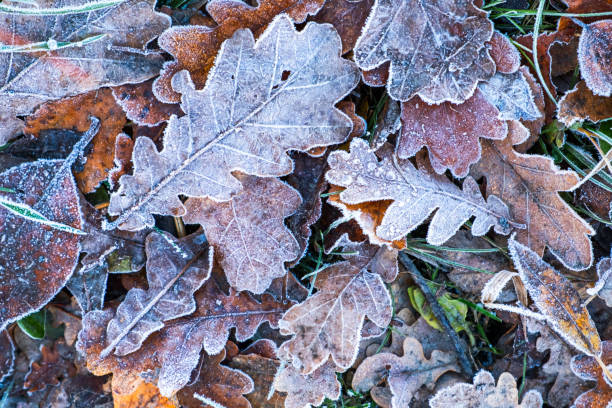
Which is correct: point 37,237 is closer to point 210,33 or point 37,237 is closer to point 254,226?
point 254,226

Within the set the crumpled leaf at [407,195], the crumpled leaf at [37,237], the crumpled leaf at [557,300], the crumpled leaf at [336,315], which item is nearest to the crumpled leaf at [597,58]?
the crumpled leaf at [407,195]

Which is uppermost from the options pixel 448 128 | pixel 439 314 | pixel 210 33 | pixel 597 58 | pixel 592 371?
pixel 210 33

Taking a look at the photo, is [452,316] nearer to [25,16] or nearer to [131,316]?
[131,316]

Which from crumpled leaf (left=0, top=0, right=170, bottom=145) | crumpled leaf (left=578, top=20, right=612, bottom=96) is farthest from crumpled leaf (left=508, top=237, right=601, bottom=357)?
crumpled leaf (left=0, top=0, right=170, bottom=145)

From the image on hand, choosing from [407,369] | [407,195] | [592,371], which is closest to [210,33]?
[407,195]

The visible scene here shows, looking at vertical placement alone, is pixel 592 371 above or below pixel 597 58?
below

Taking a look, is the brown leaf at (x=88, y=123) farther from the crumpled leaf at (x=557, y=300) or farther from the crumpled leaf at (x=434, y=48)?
the crumpled leaf at (x=557, y=300)

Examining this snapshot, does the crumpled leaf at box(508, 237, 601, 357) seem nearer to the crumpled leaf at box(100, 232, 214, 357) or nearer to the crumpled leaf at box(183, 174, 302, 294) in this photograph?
the crumpled leaf at box(183, 174, 302, 294)
